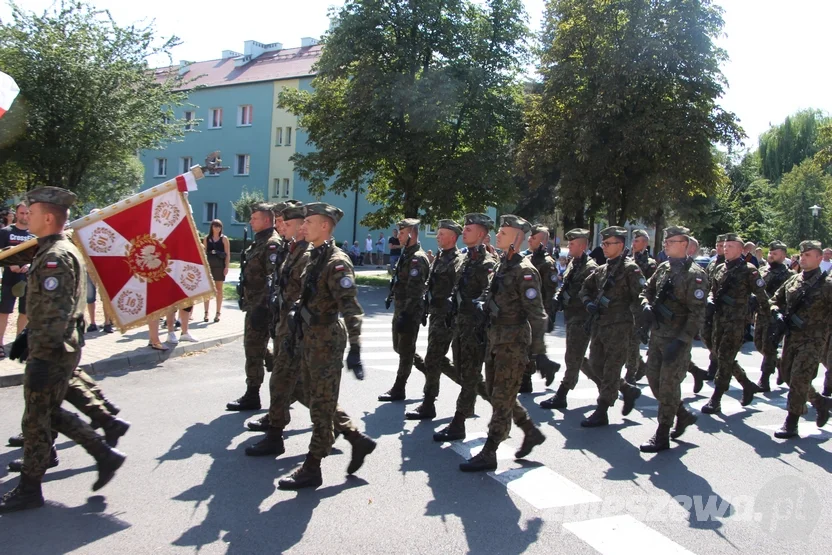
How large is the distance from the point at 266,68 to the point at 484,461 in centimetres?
4507

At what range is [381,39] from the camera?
25453mm

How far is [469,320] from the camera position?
6.73 metres

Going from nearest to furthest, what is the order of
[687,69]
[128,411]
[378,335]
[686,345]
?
[686,345] → [128,411] → [378,335] → [687,69]

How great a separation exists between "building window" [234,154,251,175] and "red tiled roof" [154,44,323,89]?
15.5 feet

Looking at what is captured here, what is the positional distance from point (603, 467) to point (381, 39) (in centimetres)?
2215

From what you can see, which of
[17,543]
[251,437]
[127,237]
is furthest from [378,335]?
[17,543]

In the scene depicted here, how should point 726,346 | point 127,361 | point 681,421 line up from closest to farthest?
1. point 681,421
2. point 726,346
3. point 127,361

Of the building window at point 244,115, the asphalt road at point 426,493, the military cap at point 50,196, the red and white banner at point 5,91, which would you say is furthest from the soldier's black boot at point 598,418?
the building window at point 244,115

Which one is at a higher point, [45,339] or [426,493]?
[45,339]

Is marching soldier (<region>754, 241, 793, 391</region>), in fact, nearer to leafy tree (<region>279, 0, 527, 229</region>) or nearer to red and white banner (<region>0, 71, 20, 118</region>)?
red and white banner (<region>0, 71, 20, 118</region>)

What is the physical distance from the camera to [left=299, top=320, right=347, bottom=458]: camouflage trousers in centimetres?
517

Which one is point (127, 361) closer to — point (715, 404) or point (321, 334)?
point (321, 334)

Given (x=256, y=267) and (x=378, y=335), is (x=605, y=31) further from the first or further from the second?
(x=256, y=267)

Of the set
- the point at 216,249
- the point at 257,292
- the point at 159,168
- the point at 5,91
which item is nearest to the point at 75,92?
the point at 5,91
